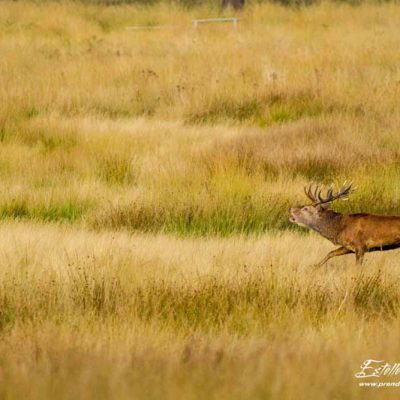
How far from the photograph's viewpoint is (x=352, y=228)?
5.43 metres

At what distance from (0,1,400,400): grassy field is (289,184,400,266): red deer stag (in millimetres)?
133

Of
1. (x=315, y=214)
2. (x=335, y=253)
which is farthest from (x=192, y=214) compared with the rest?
(x=335, y=253)

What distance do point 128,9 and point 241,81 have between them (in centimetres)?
1245

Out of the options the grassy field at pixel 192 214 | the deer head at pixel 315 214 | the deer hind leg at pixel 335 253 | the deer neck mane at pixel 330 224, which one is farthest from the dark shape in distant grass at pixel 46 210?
the deer hind leg at pixel 335 253

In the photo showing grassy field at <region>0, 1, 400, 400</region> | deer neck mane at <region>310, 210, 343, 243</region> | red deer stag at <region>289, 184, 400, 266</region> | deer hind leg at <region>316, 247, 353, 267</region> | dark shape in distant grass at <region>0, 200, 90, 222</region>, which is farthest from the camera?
dark shape in distant grass at <region>0, 200, 90, 222</region>

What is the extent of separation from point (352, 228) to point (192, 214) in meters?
2.14

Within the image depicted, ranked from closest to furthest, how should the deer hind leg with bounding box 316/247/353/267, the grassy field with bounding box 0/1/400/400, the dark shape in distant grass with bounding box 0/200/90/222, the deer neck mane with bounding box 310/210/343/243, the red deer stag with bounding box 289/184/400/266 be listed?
the grassy field with bounding box 0/1/400/400 → the red deer stag with bounding box 289/184/400/266 → the deer hind leg with bounding box 316/247/353/267 → the deer neck mane with bounding box 310/210/343/243 → the dark shape in distant grass with bounding box 0/200/90/222

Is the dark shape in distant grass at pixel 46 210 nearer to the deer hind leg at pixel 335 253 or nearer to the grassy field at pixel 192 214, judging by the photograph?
the grassy field at pixel 192 214

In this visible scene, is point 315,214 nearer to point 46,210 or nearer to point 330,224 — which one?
point 330,224

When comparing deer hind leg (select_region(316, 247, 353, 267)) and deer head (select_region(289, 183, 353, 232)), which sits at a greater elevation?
deer head (select_region(289, 183, 353, 232))

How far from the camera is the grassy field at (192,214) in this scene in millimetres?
3662

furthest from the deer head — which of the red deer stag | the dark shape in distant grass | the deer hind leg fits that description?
the dark shape in distant grass

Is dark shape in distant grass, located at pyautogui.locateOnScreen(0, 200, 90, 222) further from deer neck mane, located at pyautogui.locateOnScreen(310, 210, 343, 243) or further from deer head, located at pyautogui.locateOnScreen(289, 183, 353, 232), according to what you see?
deer neck mane, located at pyautogui.locateOnScreen(310, 210, 343, 243)

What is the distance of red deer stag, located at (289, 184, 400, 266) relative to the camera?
527 centimetres
